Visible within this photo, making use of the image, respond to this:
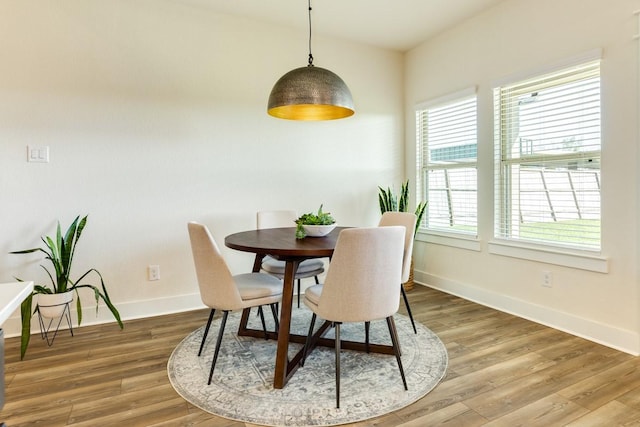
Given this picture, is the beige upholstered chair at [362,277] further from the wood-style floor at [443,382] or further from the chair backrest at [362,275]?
the wood-style floor at [443,382]

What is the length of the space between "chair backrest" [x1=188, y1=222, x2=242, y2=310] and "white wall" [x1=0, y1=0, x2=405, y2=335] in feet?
4.40

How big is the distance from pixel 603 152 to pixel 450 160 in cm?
144

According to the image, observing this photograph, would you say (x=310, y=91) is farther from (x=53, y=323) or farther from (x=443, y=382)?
(x=53, y=323)

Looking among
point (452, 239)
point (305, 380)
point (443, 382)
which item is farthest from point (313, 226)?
point (452, 239)

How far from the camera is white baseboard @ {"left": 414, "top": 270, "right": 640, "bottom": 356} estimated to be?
2.38 m

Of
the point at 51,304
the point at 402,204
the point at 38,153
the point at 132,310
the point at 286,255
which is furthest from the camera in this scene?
the point at 402,204

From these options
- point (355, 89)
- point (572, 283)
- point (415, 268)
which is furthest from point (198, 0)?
point (572, 283)

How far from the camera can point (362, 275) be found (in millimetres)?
1770

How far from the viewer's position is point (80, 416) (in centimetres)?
171

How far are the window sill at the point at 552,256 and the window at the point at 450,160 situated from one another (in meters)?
0.36

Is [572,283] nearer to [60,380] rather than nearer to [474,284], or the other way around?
[474,284]

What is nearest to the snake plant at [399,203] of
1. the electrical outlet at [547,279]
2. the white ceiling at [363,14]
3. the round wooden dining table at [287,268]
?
the electrical outlet at [547,279]

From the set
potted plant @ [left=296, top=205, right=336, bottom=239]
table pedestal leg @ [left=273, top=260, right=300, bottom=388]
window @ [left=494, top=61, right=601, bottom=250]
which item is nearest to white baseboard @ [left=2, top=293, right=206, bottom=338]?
potted plant @ [left=296, top=205, right=336, bottom=239]

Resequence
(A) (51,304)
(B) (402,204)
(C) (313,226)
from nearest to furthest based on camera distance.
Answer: (C) (313,226) → (A) (51,304) → (B) (402,204)
